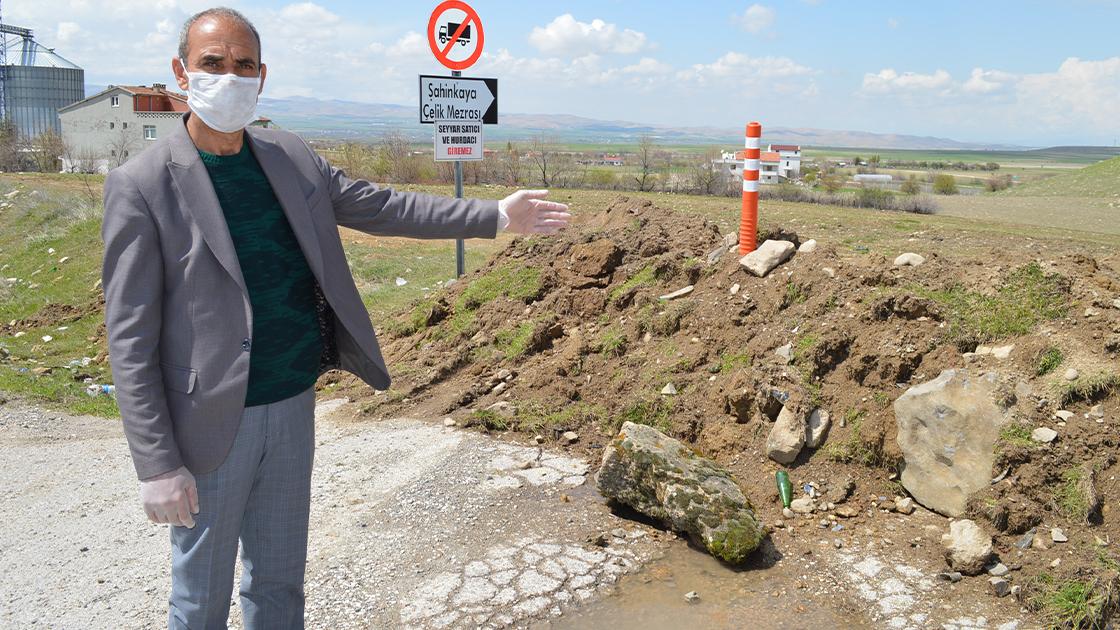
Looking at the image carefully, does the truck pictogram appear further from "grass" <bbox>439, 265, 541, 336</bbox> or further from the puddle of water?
the puddle of water

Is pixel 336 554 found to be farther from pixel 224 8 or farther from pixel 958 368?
pixel 958 368

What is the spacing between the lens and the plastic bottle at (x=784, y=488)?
454cm

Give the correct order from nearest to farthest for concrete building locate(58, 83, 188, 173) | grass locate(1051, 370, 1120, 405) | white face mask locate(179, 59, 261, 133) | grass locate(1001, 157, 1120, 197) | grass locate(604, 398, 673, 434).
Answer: white face mask locate(179, 59, 261, 133) < grass locate(1051, 370, 1120, 405) < grass locate(604, 398, 673, 434) < grass locate(1001, 157, 1120, 197) < concrete building locate(58, 83, 188, 173)

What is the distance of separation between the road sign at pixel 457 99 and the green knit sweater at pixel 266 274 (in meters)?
7.01

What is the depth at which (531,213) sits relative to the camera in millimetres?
2875

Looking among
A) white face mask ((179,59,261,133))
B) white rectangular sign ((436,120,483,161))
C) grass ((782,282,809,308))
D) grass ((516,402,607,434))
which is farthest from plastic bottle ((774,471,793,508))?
white rectangular sign ((436,120,483,161))

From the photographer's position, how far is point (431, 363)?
7.36 m

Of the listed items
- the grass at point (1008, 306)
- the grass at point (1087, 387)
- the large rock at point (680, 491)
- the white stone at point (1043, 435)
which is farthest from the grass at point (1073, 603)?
the grass at point (1008, 306)

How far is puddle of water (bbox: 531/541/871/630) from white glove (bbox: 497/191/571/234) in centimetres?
178

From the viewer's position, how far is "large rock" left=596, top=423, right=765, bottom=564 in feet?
13.4

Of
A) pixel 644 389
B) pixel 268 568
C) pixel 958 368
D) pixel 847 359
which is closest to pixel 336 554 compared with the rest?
pixel 268 568

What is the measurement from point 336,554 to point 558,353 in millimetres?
2909

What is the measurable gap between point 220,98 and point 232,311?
2.03 feet

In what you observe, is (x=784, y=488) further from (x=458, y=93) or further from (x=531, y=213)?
(x=458, y=93)
